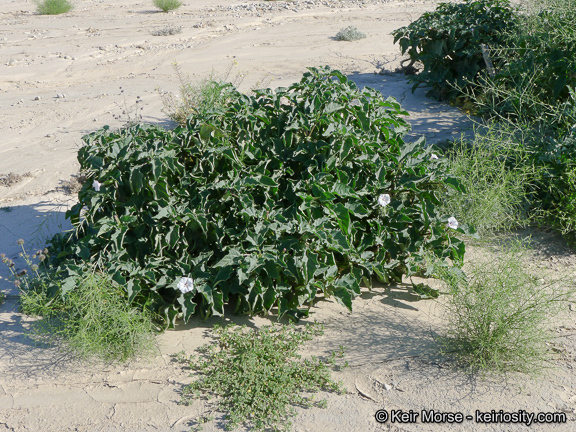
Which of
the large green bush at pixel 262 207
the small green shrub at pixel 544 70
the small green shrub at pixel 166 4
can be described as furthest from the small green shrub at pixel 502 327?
the small green shrub at pixel 166 4

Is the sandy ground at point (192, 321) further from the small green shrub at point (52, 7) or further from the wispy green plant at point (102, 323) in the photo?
the small green shrub at point (52, 7)

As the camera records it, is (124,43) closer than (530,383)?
No

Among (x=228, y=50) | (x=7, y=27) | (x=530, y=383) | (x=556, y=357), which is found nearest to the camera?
(x=530, y=383)

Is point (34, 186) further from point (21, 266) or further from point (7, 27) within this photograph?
point (7, 27)

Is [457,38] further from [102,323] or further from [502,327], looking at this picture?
[102,323]

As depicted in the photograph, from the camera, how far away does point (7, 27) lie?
489 inches

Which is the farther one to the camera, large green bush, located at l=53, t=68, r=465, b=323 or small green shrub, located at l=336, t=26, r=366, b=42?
small green shrub, located at l=336, t=26, r=366, b=42

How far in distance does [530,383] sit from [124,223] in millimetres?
2176

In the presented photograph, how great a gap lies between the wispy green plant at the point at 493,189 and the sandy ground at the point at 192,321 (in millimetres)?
314

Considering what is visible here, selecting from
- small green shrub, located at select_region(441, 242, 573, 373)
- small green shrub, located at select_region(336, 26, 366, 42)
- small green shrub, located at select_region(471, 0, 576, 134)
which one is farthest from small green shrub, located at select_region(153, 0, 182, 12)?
small green shrub, located at select_region(441, 242, 573, 373)

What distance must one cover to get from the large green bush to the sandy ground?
27cm

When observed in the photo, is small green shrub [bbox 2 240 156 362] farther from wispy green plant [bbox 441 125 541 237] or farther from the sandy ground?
wispy green plant [bbox 441 125 541 237]

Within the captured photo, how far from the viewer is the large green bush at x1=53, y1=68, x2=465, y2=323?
2967mm

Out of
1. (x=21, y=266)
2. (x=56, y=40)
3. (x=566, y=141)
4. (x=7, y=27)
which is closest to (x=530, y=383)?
(x=566, y=141)
